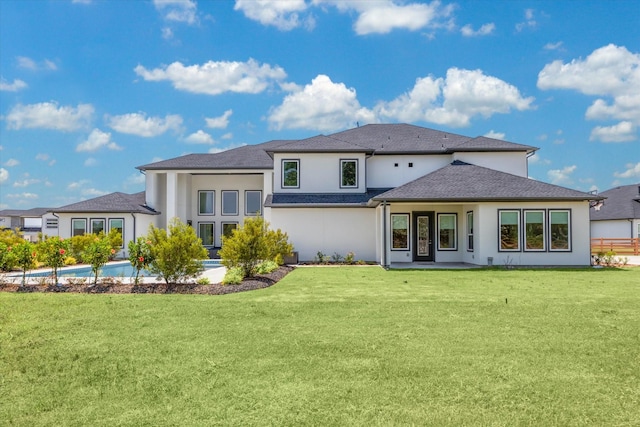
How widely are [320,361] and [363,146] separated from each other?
65.9 ft

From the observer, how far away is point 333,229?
2184 centimetres

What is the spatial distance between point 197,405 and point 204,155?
2558 cm

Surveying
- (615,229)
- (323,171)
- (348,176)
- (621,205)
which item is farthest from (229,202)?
(621,205)

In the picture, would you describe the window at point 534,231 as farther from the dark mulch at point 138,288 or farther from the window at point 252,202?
the window at point 252,202

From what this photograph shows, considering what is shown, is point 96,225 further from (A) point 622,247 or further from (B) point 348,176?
(A) point 622,247

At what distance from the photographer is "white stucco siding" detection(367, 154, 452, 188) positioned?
929 inches

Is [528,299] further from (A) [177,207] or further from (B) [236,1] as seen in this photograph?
(A) [177,207]

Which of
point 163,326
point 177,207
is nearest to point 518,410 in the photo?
point 163,326

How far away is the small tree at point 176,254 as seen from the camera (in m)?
11.9

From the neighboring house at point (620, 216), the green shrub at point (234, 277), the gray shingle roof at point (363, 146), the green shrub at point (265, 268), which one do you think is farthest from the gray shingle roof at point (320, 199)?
the neighboring house at point (620, 216)

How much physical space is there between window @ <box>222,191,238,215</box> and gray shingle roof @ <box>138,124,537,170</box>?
7.27ft

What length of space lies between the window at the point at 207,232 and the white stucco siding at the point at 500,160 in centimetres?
1480

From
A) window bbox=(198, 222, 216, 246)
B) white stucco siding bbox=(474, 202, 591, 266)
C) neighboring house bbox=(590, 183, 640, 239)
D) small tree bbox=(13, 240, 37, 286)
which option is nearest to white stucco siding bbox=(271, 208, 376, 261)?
white stucco siding bbox=(474, 202, 591, 266)

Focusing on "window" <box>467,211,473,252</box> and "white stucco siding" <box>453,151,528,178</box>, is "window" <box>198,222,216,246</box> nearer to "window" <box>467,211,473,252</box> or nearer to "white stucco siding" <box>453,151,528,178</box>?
"white stucco siding" <box>453,151,528,178</box>
